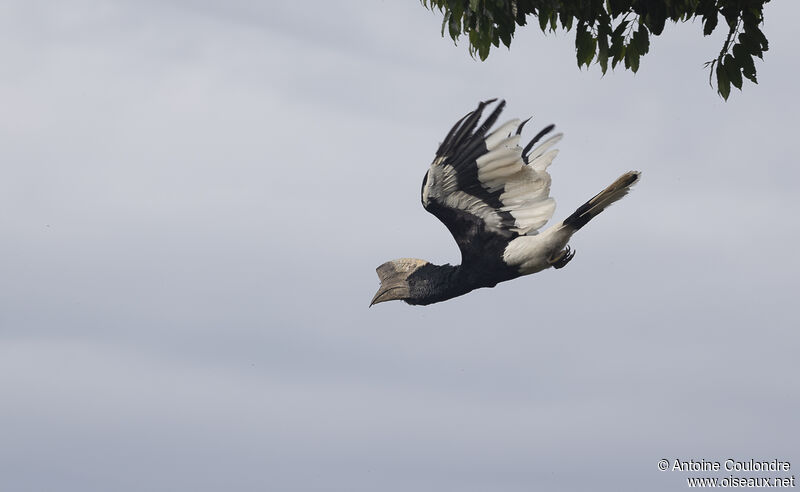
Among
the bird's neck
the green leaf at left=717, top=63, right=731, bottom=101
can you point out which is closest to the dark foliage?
the green leaf at left=717, top=63, right=731, bottom=101

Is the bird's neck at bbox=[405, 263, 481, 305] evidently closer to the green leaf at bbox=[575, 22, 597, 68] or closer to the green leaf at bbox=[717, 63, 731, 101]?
the green leaf at bbox=[575, 22, 597, 68]

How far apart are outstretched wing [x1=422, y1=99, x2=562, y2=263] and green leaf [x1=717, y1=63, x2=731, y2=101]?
222cm

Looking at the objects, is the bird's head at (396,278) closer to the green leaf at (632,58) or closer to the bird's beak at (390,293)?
the bird's beak at (390,293)

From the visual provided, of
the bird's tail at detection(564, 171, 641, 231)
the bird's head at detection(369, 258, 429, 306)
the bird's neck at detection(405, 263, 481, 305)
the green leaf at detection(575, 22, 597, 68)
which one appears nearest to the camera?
the green leaf at detection(575, 22, 597, 68)

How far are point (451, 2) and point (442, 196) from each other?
2.24 m

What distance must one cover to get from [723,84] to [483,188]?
282cm

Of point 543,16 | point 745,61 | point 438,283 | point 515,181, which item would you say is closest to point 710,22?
point 745,61

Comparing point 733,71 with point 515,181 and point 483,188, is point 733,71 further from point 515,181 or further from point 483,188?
point 483,188

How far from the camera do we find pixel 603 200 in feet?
32.3

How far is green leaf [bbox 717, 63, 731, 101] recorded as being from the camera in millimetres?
8742

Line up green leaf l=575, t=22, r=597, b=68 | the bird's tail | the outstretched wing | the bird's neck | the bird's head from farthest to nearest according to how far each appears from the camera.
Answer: the bird's head → the bird's neck → the outstretched wing → the bird's tail → green leaf l=575, t=22, r=597, b=68

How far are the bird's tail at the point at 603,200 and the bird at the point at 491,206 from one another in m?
0.01

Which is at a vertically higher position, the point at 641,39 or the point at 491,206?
the point at 641,39

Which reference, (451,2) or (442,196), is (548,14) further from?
(442,196)
